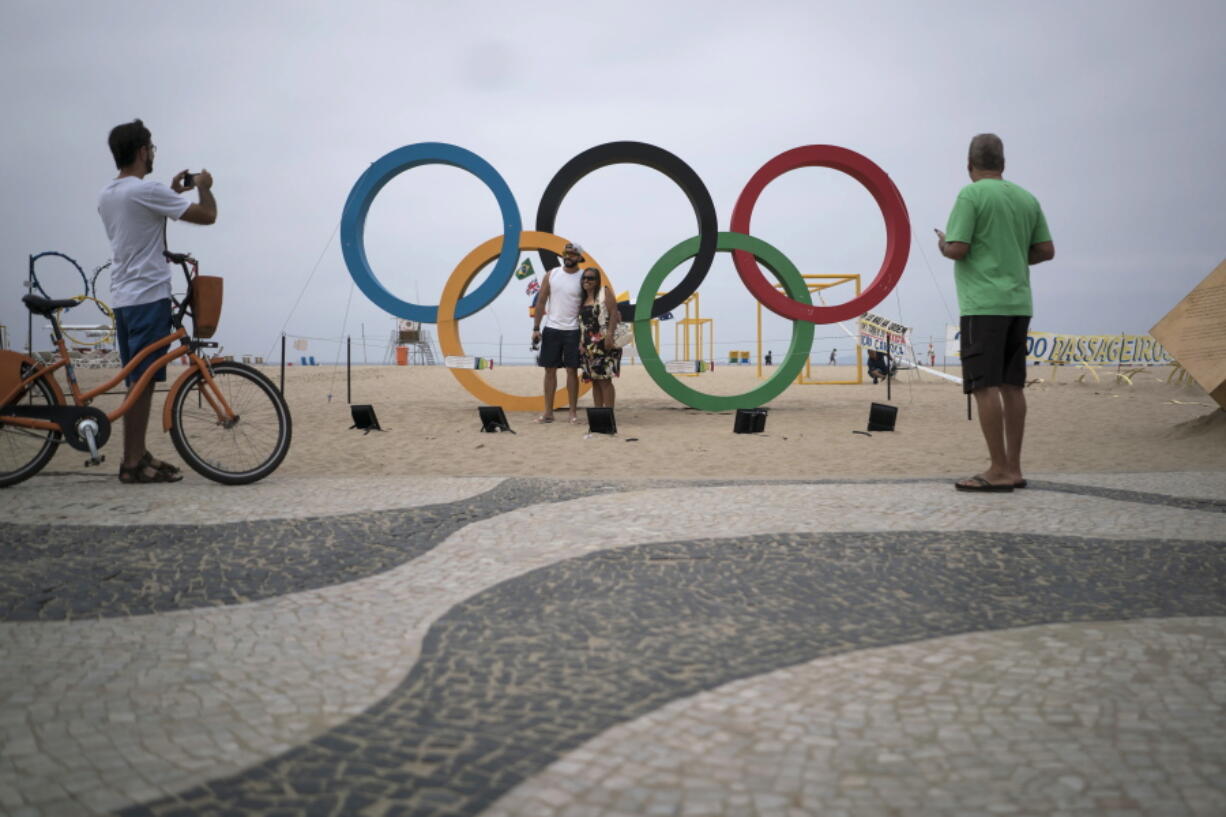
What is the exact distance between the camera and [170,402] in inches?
186

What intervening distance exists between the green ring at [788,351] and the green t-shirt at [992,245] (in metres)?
6.49

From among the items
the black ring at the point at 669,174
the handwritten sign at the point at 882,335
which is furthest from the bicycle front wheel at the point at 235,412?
the handwritten sign at the point at 882,335

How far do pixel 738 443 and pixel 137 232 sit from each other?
5619 mm

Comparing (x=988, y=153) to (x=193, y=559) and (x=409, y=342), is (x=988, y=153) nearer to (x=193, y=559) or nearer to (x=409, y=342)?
(x=193, y=559)

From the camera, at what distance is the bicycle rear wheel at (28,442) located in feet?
15.1

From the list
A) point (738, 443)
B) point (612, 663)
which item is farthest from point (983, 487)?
point (738, 443)

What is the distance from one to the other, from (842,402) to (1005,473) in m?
9.21

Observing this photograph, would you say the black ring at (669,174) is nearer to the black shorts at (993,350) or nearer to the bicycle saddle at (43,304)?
the black shorts at (993,350)

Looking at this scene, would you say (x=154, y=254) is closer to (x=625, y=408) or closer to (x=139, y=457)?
(x=139, y=457)

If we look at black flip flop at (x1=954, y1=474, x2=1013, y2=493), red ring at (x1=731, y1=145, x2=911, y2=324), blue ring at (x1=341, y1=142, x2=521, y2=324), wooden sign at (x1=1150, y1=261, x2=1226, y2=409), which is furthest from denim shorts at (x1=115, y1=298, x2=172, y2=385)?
wooden sign at (x1=1150, y1=261, x2=1226, y2=409)

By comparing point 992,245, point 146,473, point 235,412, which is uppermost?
point 992,245

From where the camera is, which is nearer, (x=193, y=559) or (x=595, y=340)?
(x=193, y=559)

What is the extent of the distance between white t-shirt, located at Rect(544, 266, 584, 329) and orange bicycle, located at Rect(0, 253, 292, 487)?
15.2 ft

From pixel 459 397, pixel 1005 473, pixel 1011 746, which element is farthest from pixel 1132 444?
pixel 459 397
